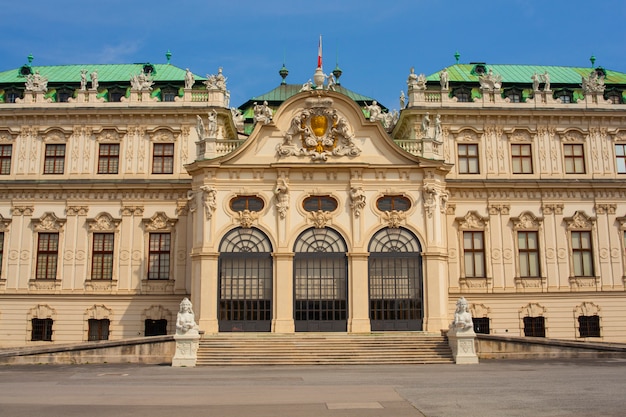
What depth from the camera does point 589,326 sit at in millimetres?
39656

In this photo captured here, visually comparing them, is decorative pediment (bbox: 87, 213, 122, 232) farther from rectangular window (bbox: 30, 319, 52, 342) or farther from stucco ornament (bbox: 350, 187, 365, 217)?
stucco ornament (bbox: 350, 187, 365, 217)

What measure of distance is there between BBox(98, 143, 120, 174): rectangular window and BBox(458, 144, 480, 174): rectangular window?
20920 mm

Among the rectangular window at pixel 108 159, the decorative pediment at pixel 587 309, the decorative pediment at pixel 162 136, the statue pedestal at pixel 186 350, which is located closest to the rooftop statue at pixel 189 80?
the decorative pediment at pixel 162 136

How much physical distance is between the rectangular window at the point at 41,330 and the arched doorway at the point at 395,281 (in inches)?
743

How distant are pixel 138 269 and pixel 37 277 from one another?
19.5 feet

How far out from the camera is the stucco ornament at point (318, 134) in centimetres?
3622

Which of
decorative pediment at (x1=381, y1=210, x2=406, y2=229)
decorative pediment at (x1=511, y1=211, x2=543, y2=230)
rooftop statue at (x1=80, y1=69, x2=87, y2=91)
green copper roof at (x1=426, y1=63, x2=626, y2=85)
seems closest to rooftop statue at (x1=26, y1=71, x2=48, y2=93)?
rooftop statue at (x1=80, y1=69, x2=87, y2=91)

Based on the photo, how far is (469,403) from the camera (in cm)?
1527

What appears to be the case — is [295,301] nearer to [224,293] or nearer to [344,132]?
[224,293]

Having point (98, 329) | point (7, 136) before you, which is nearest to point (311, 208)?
point (98, 329)

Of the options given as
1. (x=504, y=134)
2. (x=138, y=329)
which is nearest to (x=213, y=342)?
(x=138, y=329)

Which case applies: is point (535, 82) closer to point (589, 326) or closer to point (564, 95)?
point (564, 95)

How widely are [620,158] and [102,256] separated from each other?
32.2 meters

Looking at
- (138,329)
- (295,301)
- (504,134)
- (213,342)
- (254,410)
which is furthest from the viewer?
(504,134)
